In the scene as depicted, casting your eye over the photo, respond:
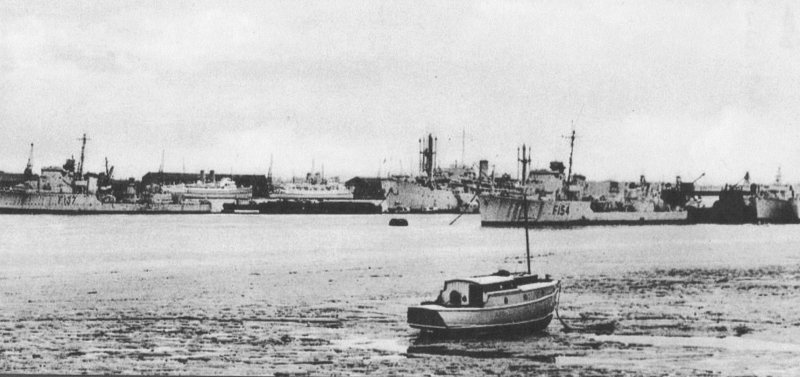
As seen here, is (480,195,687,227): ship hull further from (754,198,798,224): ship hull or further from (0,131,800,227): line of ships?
(754,198,798,224): ship hull

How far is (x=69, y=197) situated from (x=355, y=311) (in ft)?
151

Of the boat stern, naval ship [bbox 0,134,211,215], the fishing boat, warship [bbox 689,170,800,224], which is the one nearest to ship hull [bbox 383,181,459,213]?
naval ship [bbox 0,134,211,215]

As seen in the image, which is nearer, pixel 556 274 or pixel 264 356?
pixel 264 356

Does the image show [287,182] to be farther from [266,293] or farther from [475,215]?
[266,293]

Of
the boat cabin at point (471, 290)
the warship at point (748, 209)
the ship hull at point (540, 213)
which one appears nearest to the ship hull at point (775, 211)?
the warship at point (748, 209)

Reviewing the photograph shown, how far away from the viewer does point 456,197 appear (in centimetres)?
7306

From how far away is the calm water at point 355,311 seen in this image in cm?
938

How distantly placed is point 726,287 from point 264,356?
36.8ft

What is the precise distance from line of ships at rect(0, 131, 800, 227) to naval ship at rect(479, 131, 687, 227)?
2.4 inches

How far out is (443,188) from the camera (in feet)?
238

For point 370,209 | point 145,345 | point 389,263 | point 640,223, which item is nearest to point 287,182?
point 370,209

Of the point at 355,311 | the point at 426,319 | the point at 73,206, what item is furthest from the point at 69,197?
the point at 426,319

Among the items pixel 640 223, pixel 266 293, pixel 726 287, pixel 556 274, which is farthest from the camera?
pixel 640 223

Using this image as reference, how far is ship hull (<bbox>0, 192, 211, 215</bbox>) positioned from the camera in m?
51.6
